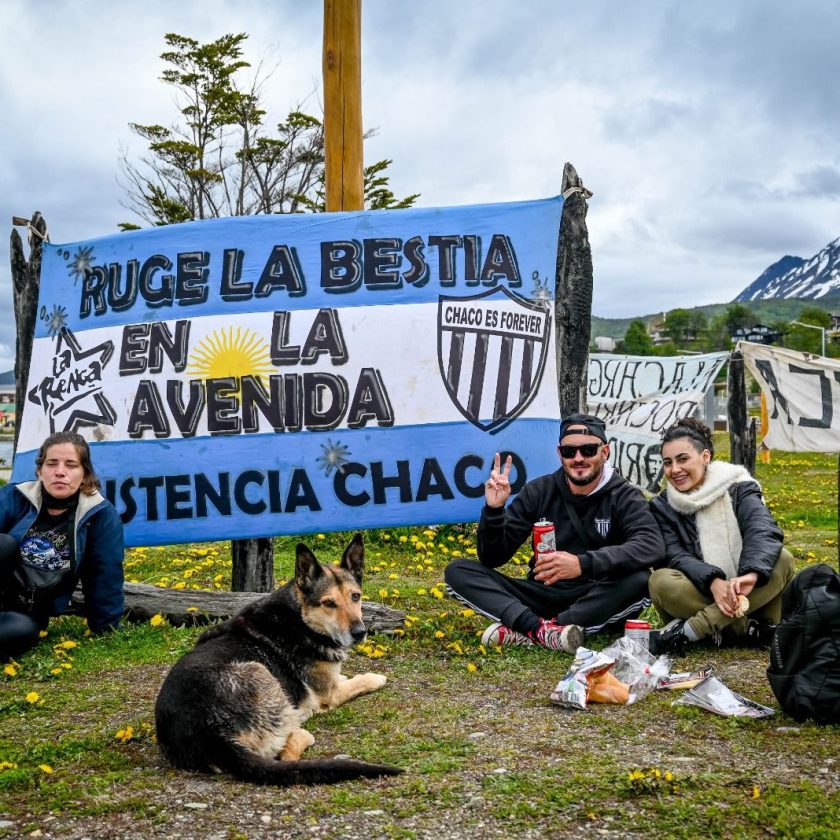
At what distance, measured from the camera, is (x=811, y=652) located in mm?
4535

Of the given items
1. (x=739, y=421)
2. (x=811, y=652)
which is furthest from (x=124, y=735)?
(x=739, y=421)

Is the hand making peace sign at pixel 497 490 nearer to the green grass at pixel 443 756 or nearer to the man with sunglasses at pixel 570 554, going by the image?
the man with sunglasses at pixel 570 554

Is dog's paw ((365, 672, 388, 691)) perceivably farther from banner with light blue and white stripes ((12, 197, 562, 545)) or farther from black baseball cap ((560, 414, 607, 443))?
black baseball cap ((560, 414, 607, 443))

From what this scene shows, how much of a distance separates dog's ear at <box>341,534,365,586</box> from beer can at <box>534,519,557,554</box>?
1339 mm

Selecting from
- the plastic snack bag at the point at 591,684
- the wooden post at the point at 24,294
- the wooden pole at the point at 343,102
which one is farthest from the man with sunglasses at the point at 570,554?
the wooden post at the point at 24,294

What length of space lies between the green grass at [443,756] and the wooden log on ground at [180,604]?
197mm

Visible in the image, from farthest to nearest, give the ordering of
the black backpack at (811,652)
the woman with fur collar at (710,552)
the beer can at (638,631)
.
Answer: the woman with fur collar at (710,552) < the beer can at (638,631) < the black backpack at (811,652)

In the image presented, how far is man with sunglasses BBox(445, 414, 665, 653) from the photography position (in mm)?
6012

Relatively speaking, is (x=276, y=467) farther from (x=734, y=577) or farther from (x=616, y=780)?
(x=616, y=780)

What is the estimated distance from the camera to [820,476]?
2122 centimetres

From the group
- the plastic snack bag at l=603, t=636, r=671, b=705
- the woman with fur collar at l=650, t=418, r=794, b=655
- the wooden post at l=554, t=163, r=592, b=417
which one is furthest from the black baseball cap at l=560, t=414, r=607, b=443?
the plastic snack bag at l=603, t=636, r=671, b=705

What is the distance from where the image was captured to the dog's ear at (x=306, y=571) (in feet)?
16.7

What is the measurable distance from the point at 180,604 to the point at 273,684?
9.41 ft

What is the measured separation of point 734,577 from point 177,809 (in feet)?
12.7
